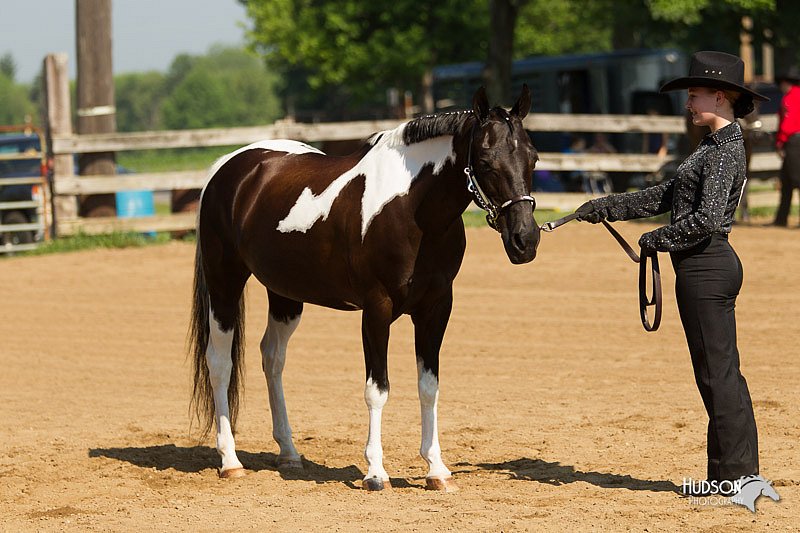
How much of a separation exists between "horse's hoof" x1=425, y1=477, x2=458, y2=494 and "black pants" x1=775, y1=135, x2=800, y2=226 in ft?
37.2

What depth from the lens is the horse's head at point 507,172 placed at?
5285 mm

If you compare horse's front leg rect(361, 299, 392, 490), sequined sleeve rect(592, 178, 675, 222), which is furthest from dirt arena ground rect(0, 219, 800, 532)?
sequined sleeve rect(592, 178, 675, 222)

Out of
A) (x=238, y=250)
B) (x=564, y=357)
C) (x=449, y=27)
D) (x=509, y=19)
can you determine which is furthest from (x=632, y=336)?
(x=449, y=27)

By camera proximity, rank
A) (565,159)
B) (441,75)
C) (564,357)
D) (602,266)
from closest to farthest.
Result: (564,357)
(602,266)
(565,159)
(441,75)

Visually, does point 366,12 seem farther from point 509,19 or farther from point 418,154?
point 418,154

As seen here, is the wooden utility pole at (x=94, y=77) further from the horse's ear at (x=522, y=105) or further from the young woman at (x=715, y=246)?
the young woman at (x=715, y=246)

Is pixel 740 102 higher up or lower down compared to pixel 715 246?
higher up

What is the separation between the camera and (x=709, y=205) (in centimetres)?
522

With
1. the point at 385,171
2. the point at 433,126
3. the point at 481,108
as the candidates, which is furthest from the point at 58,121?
the point at 481,108

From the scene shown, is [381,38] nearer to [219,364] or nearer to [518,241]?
[219,364]

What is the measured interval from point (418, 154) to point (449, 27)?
3461cm

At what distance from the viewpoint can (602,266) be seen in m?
13.5

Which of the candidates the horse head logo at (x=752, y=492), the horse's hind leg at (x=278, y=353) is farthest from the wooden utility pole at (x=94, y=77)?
the horse head logo at (x=752, y=492)

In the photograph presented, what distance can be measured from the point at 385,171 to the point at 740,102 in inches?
70.0
